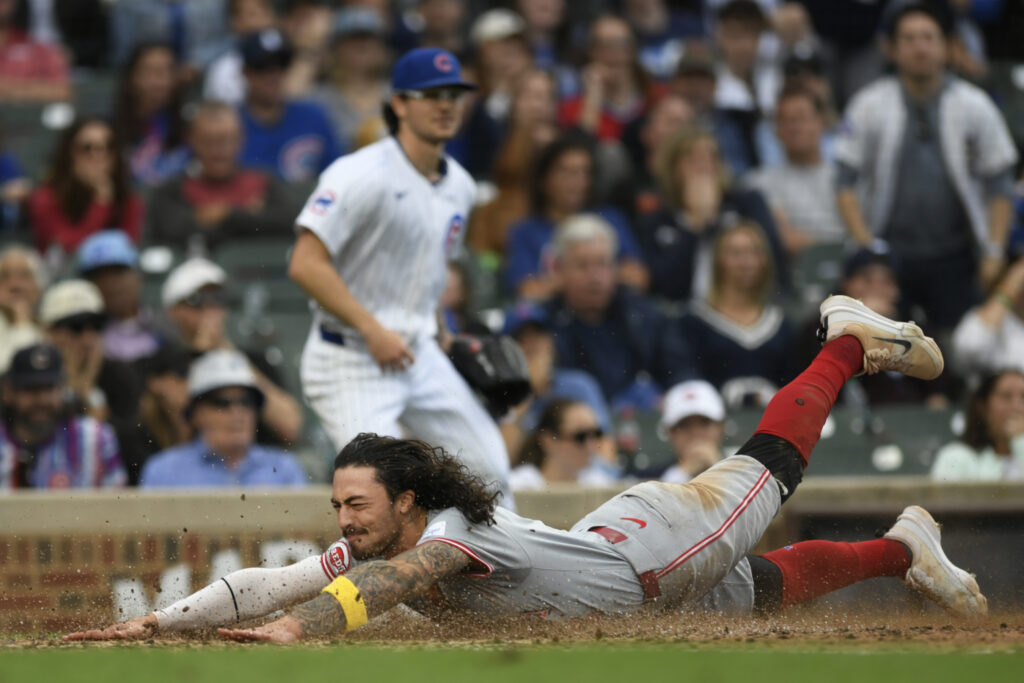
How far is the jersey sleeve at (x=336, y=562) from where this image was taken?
4.52 m

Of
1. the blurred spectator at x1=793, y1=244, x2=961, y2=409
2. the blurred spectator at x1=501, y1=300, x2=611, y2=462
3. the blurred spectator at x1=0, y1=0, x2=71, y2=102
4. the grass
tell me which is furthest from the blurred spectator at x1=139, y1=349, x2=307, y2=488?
the blurred spectator at x1=0, y1=0, x2=71, y2=102

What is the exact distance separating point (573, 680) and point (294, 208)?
5.72 m

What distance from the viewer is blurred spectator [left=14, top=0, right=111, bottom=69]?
10.3 metres

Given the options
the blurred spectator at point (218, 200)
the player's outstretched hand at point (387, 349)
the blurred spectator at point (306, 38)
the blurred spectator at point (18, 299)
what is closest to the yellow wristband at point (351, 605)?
the player's outstretched hand at point (387, 349)

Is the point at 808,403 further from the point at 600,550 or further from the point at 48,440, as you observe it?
the point at 48,440

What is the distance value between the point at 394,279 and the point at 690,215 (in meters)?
2.98

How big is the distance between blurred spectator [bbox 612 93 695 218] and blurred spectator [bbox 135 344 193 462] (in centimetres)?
280

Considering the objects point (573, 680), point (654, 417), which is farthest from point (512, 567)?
point (654, 417)

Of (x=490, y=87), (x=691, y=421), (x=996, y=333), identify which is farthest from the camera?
(x=490, y=87)

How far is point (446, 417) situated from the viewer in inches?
221

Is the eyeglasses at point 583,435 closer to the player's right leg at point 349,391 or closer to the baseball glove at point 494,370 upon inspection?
the baseball glove at point 494,370

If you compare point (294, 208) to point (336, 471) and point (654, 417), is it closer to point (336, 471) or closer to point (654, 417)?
point (654, 417)

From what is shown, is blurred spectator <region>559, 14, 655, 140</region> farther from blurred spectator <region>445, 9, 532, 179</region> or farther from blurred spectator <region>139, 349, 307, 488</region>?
blurred spectator <region>139, 349, 307, 488</region>

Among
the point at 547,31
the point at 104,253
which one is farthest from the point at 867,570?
the point at 547,31
